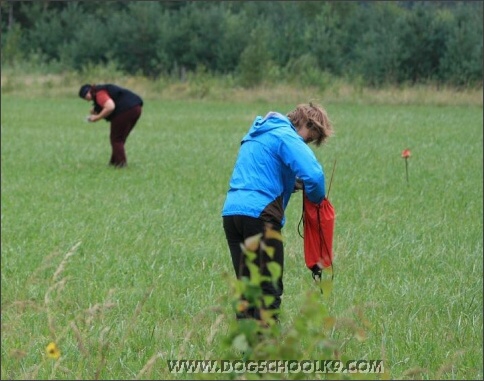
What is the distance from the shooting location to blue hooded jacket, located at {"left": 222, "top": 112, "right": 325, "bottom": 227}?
5.88 metres

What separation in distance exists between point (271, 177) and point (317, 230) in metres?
0.47

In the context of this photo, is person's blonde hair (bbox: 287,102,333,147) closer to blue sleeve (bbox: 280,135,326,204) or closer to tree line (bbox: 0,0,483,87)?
blue sleeve (bbox: 280,135,326,204)

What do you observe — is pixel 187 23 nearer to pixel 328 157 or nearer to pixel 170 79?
pixel 170 79

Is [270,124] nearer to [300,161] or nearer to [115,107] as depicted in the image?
[300,161]

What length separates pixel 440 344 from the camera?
6.14m

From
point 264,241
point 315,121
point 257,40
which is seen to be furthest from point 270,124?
point 257,40

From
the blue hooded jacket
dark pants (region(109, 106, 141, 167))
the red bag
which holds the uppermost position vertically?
the blue hooded jacket

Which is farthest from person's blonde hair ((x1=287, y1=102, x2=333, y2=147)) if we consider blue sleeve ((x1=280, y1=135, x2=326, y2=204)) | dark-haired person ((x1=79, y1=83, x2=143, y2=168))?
dark-haired person ((x1=79, y1=83, x2=143, y2=168))

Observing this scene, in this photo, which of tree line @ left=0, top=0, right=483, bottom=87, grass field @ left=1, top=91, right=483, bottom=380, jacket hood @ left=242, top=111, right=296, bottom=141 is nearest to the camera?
grass field @ left=1, top=91, right=483, bottom=380

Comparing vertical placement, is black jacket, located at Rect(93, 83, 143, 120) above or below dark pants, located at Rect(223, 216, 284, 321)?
below

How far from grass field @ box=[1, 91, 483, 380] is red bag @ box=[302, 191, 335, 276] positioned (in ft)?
1.64

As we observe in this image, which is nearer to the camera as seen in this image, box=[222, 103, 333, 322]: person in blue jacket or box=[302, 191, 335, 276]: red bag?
box=[222, 103, 333, 322]: person in blue jacket

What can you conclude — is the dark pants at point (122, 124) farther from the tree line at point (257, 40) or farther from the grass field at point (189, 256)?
the tree line at point (257, 40)

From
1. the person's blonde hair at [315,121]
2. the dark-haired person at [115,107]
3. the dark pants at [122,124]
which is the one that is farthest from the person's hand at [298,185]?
the dark pants at [122,124]
